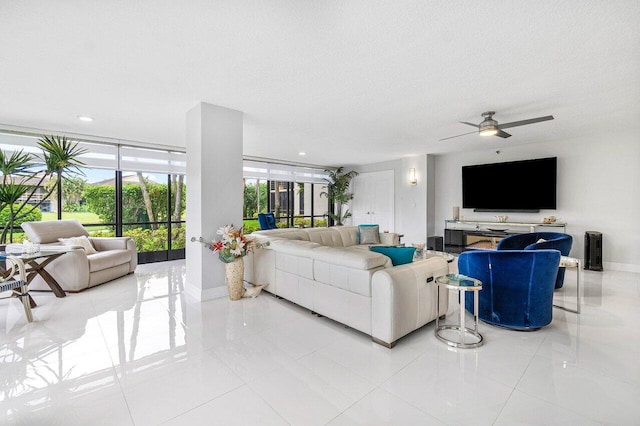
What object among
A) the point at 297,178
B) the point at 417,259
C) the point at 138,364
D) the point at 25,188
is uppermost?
the point at 297,178

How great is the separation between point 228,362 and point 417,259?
2.04m

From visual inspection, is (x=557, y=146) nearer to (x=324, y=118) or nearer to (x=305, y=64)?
(x=324, y=118)

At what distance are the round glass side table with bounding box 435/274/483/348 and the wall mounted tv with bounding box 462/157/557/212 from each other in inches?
178

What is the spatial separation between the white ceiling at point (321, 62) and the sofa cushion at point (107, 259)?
2.05 meters

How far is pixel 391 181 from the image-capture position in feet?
26.8

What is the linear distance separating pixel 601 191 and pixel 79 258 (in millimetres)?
8728

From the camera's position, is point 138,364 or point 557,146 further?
point 557,146

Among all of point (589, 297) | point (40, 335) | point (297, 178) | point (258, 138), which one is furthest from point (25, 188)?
point (589, 297)

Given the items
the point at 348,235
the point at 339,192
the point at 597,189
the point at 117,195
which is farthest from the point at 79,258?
the point at 597,189

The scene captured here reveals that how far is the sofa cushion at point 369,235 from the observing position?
5812 mm

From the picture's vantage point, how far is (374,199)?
28.4ft

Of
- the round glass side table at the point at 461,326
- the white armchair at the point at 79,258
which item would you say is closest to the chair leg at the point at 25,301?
the white armchair at the point at 79,258

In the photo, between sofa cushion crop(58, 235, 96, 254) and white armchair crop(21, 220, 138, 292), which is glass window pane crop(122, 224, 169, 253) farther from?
sofa cushion crop(58, 235, 96, 254)

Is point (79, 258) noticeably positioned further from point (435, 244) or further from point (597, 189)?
point (597, 189)
